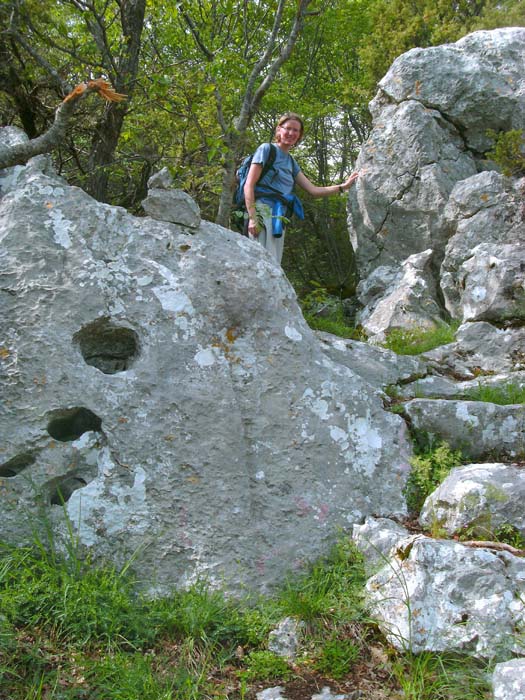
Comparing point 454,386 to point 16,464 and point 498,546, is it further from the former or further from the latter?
point 16,464

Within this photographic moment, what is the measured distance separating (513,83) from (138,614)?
29.1 ft

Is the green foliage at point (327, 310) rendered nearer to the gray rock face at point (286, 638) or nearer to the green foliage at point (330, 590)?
the green foliage at point (330, 590)

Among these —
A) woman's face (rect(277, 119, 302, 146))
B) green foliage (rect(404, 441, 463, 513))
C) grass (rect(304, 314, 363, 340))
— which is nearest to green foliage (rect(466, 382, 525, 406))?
green foliage (rect(404, 441, 463, 513))

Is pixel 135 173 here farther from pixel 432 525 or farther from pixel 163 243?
pixel 432 525

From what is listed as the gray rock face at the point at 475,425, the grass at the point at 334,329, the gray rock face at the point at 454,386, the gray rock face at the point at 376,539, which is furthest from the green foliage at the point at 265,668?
the grass at the point at 334,329

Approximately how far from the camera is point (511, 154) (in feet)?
27.2

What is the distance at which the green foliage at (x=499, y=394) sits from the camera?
17.6 feet

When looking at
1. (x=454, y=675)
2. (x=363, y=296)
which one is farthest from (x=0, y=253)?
(x=363, y=296)

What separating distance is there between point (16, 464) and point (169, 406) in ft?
3.19

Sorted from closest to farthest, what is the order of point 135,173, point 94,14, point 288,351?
point 288,351 < point 94,14 < point 135,173

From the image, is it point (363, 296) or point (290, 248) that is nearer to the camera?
point (363, 296)

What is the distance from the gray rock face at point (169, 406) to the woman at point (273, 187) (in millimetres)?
1678

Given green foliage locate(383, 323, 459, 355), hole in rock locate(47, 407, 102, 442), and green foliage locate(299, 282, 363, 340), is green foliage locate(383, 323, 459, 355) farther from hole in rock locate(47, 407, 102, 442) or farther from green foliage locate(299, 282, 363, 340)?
hole in rock locate(47, 407, 102, 442)

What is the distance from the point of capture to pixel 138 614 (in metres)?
3.58
